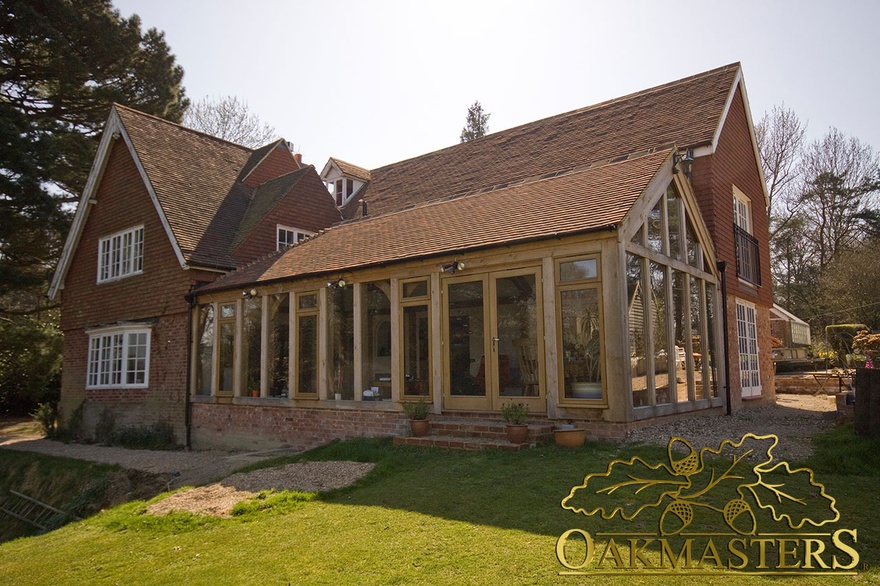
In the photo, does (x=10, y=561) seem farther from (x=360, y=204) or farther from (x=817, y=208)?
(x=817, y=208)

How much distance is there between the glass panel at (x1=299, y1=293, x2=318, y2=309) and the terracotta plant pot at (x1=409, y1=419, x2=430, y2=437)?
3869 millimetres

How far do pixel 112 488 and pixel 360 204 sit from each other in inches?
495

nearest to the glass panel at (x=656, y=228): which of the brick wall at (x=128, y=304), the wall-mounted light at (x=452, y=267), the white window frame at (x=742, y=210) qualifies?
the wall-mounted light at (x=452, y=267)

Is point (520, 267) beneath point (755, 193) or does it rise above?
beneath

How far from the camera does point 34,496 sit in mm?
13391

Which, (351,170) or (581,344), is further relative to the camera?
(351,170)

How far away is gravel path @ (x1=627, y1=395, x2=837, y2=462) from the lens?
8609 millimetres

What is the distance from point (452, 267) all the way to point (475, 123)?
4575cm

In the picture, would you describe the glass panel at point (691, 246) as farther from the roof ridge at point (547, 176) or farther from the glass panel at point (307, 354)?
the glass panel at point (307, 354)

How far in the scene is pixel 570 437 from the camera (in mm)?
8812

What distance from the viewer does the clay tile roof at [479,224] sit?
10117 millimetres

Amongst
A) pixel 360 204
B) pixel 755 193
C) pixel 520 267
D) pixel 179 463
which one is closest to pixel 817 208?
pixel 755 193

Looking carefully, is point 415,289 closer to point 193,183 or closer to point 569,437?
point 569,437

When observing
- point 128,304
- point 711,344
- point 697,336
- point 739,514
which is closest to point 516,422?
point 739,514
